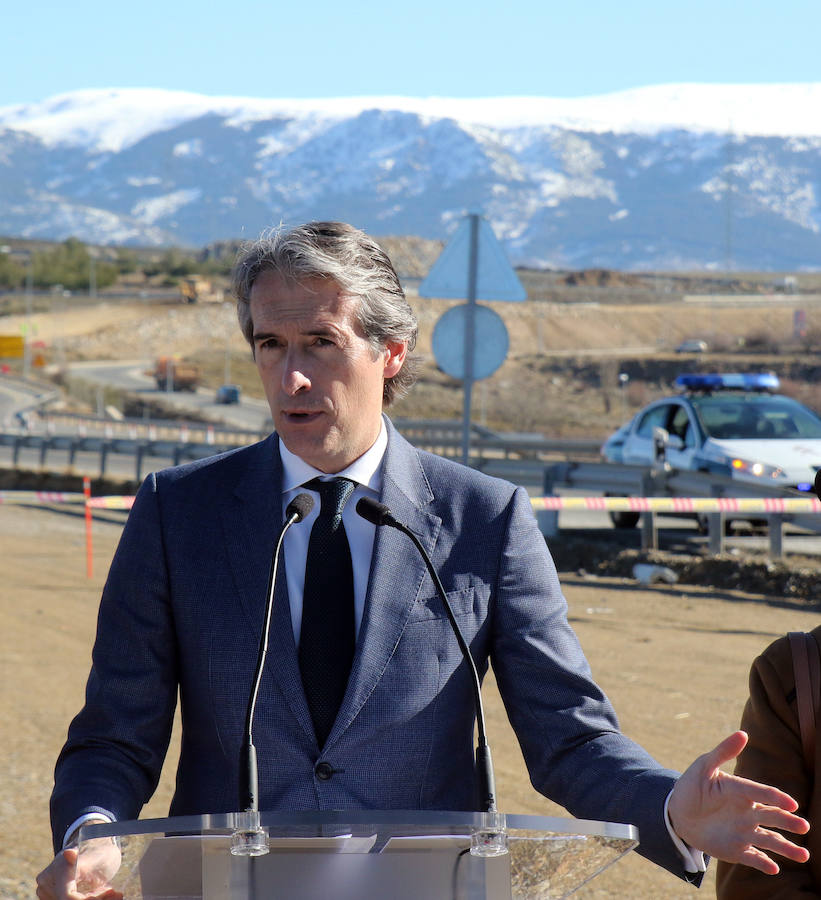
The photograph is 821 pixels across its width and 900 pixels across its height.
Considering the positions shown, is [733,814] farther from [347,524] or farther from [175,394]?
[175,394]

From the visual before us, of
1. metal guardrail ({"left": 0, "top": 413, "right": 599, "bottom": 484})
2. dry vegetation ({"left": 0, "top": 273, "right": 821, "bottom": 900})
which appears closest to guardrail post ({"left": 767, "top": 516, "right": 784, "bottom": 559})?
dry vegetation ({"left": 0, "top": 273, "right": 821, "bottom": 900})

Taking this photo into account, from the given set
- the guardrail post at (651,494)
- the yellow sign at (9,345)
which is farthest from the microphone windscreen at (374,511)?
the yellow sign at (9,345)

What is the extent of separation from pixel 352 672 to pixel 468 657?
279mm

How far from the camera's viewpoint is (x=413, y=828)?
186cm

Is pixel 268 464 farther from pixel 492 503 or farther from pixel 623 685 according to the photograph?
pixel 623 685

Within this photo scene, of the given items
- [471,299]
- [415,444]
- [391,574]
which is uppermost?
[471,299]

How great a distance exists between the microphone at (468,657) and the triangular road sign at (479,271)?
29.4 feet

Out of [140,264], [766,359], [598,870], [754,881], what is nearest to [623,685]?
[754,881]

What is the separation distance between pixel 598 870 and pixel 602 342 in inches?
4904

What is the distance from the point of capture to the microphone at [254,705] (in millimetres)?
2158

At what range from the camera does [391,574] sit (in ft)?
8.89

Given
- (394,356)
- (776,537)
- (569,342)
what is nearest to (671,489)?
(776,537)

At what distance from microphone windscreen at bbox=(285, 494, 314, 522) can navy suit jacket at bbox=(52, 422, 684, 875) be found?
0.17 m

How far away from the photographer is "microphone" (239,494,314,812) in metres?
2.16
